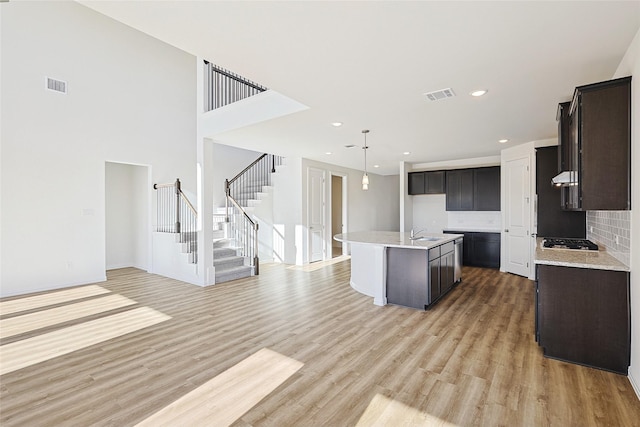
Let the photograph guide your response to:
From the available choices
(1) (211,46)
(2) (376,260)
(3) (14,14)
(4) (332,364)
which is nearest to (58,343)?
(4) (332,364)

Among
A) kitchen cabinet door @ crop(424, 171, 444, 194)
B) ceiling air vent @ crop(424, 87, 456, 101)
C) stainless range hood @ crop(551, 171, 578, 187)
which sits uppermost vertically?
ceiling air vent @ crop(424, 87, 456, 101)

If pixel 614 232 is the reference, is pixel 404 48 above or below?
above

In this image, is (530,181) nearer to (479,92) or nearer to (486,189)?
(486,189)

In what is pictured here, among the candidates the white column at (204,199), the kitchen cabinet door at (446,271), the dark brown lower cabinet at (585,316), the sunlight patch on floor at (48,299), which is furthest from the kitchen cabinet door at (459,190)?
the sunlight patch on floor at (48,299)

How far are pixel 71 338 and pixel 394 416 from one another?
3372mm

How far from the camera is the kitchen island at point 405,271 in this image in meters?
4.16

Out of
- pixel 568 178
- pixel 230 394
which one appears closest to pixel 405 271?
pixel 568 178

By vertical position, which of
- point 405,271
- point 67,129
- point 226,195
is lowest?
point 405,271

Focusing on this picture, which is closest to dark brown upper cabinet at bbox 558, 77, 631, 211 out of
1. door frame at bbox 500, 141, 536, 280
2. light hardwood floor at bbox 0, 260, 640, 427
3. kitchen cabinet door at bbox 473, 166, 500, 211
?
light hardwood floor at bbox 0, 260, 640, 427

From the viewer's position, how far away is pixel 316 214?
7.89 meters

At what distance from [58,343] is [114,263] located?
4578mm

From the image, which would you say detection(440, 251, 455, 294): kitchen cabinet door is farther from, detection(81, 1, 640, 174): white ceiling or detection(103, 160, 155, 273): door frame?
detection(103, 160, 155, 273): door frame

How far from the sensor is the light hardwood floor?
2051 mm

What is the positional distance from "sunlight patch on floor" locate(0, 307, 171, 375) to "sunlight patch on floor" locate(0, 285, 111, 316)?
1.45 meters
